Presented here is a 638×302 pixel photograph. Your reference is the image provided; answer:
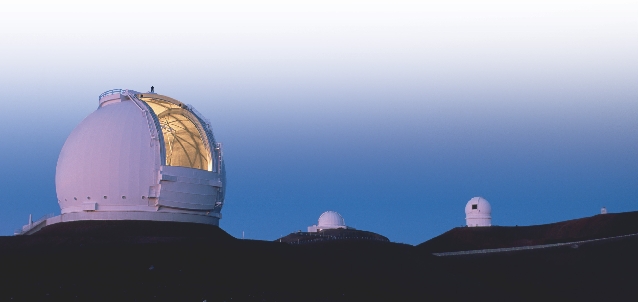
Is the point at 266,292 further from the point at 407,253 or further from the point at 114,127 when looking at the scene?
the point at 114,127

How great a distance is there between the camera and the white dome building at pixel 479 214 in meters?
59.7

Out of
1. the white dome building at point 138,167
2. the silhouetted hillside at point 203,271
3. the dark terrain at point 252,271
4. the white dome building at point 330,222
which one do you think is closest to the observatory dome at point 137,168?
the white dome building at point 138,167

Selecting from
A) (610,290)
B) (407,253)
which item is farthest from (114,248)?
(610,290)

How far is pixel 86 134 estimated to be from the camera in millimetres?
29109

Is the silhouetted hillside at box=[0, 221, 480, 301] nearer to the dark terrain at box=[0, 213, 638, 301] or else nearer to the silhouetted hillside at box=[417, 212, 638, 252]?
the dark terrain at box=[0, 213, 638, 301]

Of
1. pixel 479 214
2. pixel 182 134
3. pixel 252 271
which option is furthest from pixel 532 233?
pixel 252 271

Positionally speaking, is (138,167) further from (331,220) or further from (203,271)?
(331,220)

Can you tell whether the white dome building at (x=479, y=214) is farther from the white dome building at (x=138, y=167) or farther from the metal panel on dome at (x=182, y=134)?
the metal panel on dome at (x=182, y=134)

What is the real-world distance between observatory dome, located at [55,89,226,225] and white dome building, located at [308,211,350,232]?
1373 inches

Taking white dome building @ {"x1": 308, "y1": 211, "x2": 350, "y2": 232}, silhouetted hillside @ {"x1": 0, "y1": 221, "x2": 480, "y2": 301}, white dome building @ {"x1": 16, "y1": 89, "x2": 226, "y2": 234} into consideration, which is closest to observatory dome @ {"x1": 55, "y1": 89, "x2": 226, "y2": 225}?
white dome building @ {"x1": 16, "y1": 89, "x2": 226, "y2": 234}

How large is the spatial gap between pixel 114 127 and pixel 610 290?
79.1ft

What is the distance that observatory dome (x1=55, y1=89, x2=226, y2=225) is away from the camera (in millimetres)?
27547

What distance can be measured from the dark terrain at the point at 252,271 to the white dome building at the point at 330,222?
33.9 m

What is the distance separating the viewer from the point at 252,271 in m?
20.2
